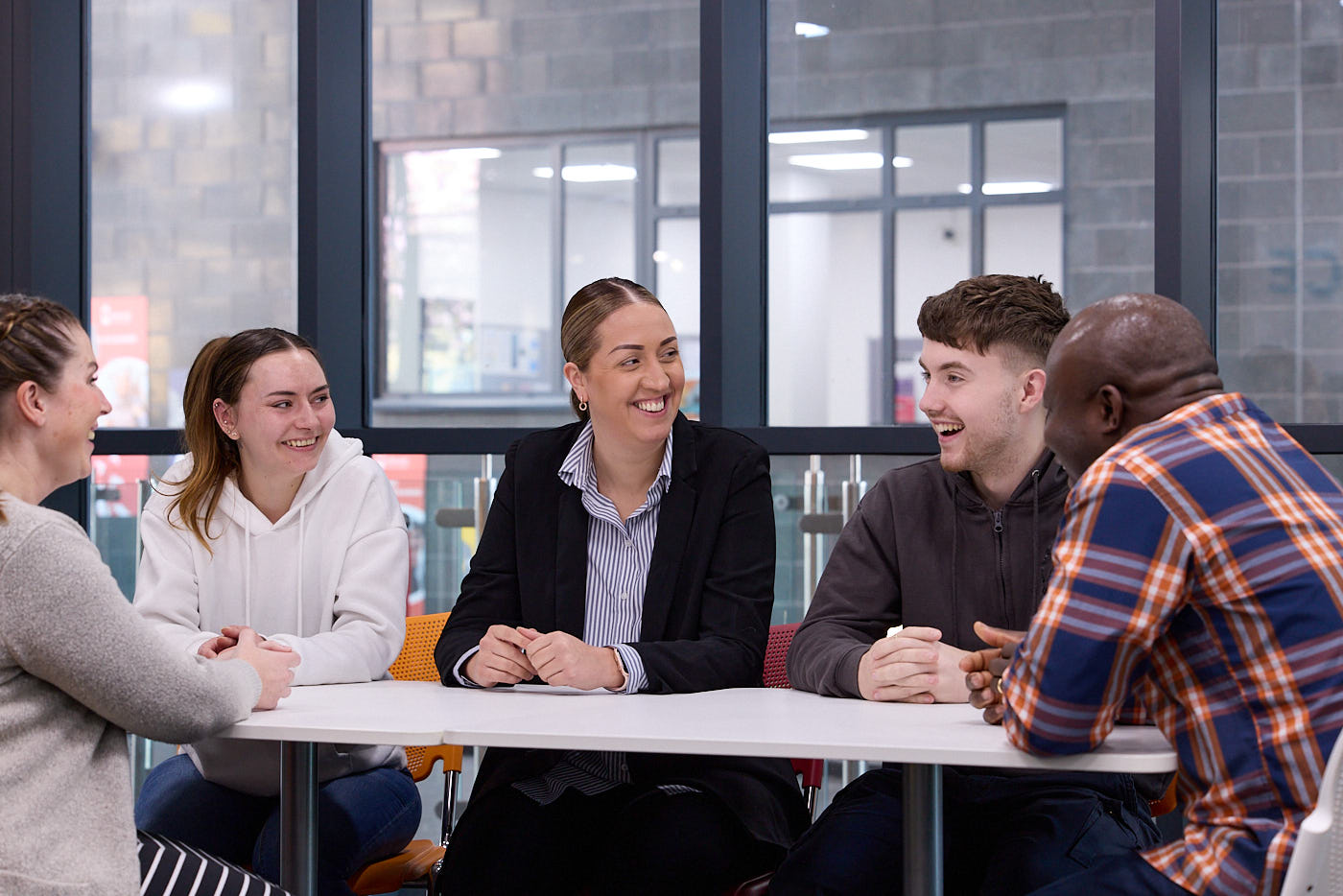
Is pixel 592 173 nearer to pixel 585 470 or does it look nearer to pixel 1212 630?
pixel 585 470

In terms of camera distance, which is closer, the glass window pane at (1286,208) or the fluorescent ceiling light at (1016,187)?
the glass window pane at (1286,208)

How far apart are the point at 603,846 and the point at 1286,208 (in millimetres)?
4318

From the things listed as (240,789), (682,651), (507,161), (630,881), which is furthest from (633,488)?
(507,161)

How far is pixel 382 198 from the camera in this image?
9562 millimetres

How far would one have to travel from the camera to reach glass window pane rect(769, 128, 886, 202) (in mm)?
8641

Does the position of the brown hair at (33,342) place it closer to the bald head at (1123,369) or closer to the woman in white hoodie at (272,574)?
the woman in white hoodie at (272,574)

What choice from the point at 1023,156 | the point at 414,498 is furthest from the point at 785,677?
the point at 1023,156

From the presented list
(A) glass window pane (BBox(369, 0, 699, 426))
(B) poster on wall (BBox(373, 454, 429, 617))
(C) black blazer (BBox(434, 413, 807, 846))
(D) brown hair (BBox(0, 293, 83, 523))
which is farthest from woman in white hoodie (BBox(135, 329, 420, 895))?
(A) glass window pane (BBox(369, 0, 699, 426))

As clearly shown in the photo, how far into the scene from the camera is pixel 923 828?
5.41 feet

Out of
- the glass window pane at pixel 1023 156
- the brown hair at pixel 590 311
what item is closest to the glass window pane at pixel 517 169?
the glass window pane at pixel 1023 156

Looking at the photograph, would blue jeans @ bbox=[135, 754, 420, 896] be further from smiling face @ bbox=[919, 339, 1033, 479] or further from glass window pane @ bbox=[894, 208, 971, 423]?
glass window pane @ bbox=[894, 208, 971, 423]

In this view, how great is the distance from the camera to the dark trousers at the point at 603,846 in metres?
1.90

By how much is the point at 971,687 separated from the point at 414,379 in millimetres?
8181

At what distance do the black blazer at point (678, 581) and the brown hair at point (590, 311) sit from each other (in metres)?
0.14
